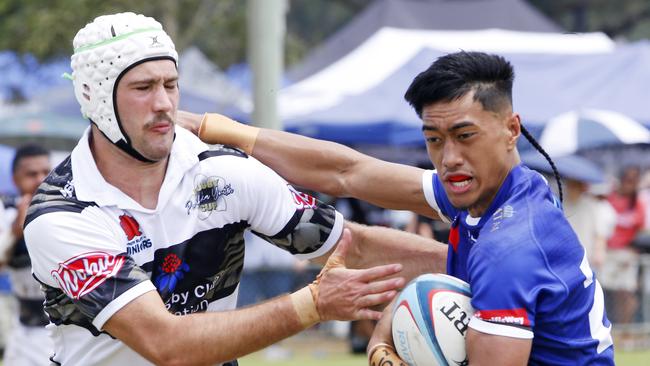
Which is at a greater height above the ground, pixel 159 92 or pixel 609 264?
pixel 159 92

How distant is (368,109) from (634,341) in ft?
14.1

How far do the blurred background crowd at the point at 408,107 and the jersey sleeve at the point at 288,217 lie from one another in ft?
15.5

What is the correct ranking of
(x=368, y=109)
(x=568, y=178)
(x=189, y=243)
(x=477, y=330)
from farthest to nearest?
(x=368, y=109), (x=568, y=178), (x=189, y=243), (x=477, y=330)

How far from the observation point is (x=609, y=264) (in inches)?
587

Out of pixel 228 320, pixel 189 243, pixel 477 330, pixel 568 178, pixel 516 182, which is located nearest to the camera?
pixel 477 330

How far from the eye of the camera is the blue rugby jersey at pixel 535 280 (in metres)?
4.16

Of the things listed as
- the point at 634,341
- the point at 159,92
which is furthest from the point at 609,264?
the point at 159,92

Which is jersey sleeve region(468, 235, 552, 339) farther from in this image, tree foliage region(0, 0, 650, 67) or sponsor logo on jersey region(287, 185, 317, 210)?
tree foliage region(0, 0, 650, 67)

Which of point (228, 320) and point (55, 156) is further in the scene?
point (55, 156)

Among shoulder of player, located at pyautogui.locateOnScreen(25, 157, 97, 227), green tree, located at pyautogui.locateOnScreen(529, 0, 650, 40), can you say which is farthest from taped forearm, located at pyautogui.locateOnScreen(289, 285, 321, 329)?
green tree, located at pyautogui.locateOnScreen(529, 0, 650, 40)

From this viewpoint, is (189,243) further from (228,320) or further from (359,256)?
(359,256)

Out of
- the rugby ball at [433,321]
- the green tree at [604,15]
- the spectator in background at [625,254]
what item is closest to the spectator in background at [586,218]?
the spectator in background at [625,254]

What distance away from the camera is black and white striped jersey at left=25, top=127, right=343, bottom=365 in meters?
4.87

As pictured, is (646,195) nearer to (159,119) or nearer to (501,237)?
(159,119)
